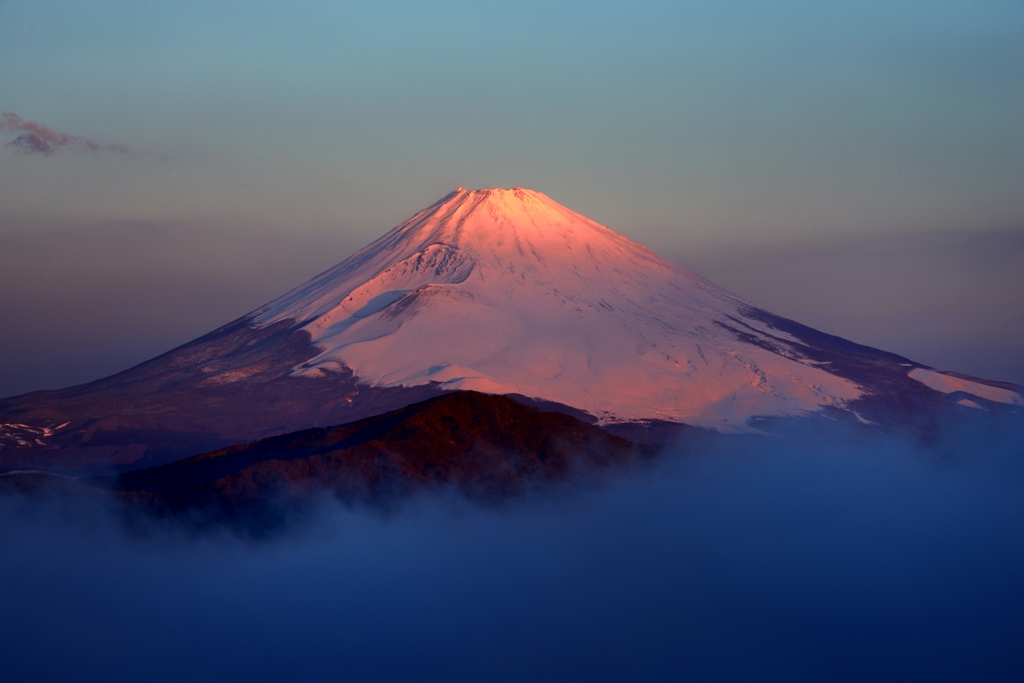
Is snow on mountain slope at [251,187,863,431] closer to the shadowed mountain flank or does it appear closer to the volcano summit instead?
the volcano summit

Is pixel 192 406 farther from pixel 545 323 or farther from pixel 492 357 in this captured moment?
pixel 545 323

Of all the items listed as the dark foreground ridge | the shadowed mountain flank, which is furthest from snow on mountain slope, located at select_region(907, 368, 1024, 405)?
the dark foreground ridge

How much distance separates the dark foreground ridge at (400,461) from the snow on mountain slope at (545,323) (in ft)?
92.5

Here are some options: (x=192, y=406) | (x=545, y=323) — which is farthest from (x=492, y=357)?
(x=192, y=406)

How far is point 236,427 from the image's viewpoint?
270 ft

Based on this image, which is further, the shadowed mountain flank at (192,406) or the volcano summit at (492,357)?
the volcano summit at (492,357)

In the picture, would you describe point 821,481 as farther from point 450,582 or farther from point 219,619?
point 219,619

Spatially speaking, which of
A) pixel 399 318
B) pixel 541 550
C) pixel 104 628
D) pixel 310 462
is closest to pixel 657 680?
pixel 541 550

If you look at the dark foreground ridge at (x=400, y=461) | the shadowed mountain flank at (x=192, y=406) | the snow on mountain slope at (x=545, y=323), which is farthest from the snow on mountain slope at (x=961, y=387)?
the dark foreground ridge at (x=400, y=461)

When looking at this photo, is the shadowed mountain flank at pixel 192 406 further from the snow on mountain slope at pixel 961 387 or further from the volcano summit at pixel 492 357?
the snow on mountain slope at pixel 961 387

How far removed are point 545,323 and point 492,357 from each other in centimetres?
850

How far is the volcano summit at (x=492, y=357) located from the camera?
276 ft

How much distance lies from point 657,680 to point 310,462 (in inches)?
605

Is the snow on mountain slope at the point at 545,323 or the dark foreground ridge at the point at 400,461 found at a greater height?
the snow on mountain slope at the point at 545,323
